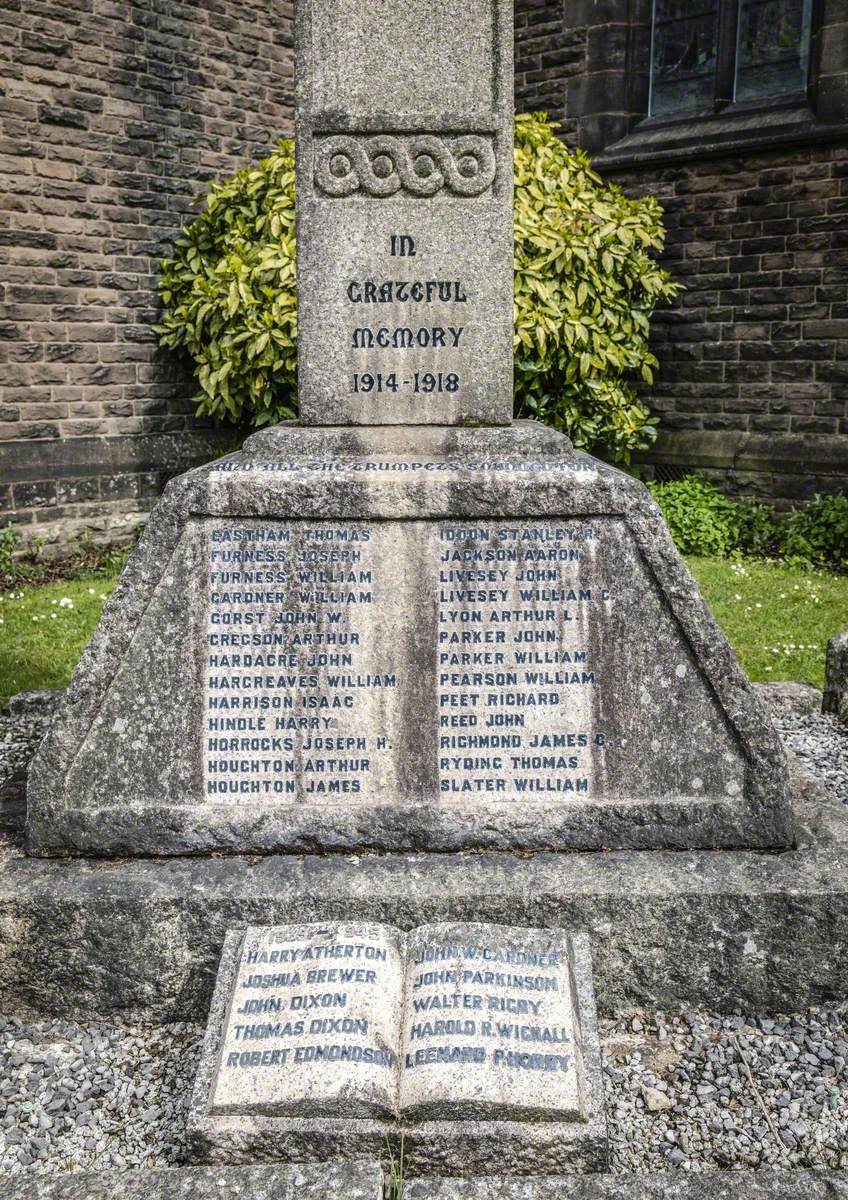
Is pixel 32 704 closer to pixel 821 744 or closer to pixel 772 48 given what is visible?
pixel 821 744

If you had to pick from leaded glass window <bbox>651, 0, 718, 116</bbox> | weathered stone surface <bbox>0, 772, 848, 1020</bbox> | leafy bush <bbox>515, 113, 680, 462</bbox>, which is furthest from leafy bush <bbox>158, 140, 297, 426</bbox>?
weathered stone surface <bbox>0, 772, 848, 1020</bbox>

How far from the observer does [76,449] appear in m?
8.66

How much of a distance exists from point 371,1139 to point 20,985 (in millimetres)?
1112

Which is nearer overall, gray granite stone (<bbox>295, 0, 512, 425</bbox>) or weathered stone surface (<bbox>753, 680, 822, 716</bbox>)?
gray granite stone (<bbox>295, 0, 512, 425</bbox>)

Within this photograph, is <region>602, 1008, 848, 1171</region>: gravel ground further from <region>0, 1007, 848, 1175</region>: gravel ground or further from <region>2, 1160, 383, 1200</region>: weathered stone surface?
<region>2, 1160, 383, 1200</region>: weathered stone surface

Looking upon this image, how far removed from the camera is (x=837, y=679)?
16.1 feet

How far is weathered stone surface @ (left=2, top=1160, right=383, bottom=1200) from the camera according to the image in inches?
76.1

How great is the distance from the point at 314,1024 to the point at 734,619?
194 inches

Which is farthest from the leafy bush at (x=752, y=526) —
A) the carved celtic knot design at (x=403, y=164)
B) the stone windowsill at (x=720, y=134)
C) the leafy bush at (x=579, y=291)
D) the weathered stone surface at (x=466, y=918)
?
the weathered stone surface at (x=466, y=918)

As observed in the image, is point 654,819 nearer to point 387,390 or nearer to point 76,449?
point 387,390

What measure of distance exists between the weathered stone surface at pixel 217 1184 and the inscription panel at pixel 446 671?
3.43 feet

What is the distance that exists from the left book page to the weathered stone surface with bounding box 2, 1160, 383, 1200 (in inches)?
6.0

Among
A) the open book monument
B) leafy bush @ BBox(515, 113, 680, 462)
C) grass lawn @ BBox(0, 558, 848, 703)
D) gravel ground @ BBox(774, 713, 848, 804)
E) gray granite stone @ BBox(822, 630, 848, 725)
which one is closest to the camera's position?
the open book monument

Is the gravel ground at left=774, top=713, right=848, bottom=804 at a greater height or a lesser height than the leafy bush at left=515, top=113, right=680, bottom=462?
lesser
